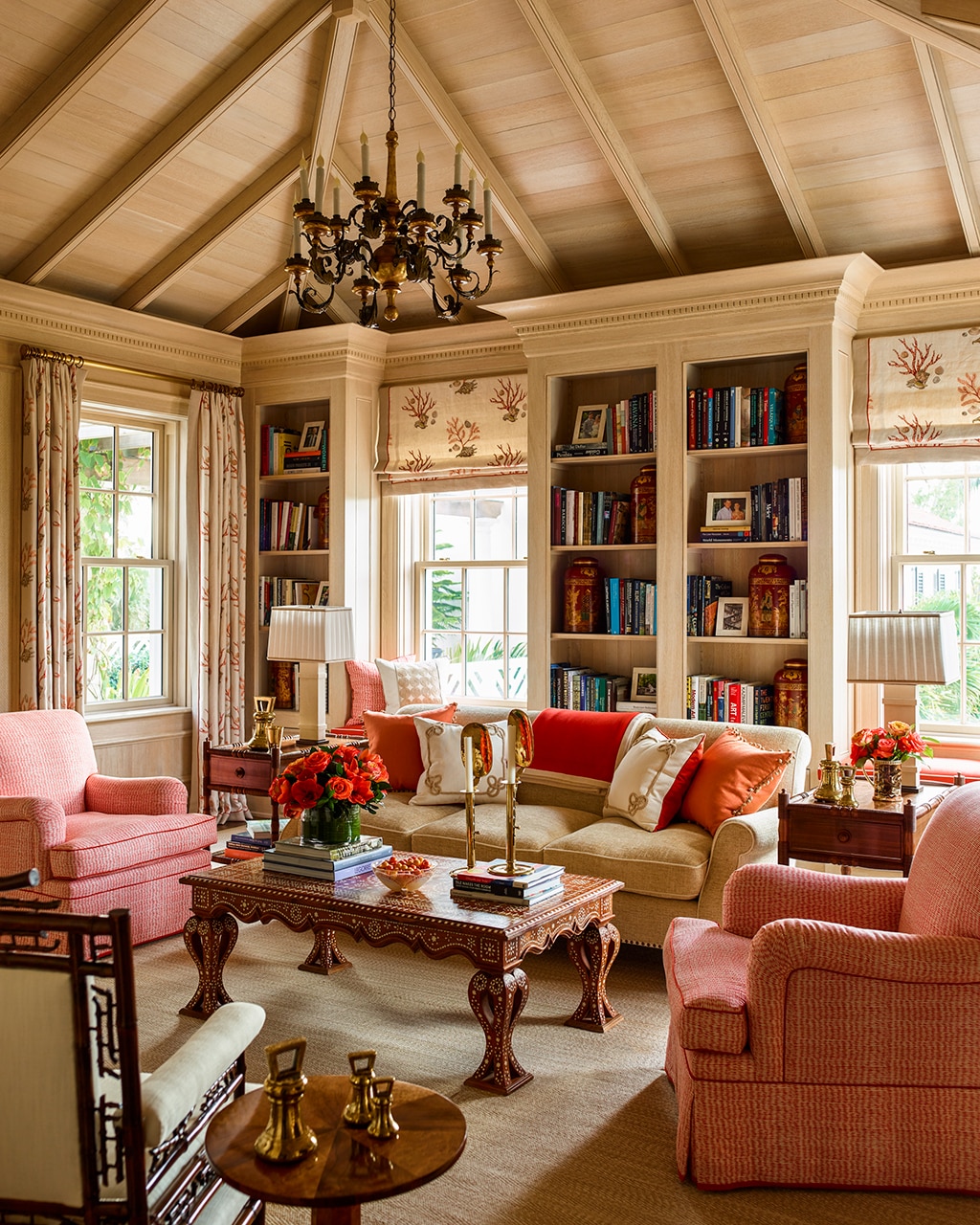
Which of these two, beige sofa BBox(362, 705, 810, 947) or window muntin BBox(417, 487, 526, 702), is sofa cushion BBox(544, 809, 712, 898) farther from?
window muntin BBox(417, 487, 526, 702)

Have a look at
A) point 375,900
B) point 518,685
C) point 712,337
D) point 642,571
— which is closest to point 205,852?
point 375,900

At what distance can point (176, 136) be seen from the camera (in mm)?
4965

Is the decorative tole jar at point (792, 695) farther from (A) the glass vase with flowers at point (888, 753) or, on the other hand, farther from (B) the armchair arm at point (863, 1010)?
(B) the armchair arm at point (863, 1010)

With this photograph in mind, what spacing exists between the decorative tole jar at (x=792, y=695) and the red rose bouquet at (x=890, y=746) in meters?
1.07

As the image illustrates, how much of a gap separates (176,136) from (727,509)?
303 cm

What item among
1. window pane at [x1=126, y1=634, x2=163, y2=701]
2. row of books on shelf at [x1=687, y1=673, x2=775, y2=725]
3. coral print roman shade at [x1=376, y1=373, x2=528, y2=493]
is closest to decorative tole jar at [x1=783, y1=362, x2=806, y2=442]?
row of books on shelf at [x1=687, y1=673, x2=775, y2=725]

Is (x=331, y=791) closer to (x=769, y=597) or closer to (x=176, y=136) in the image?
(x=769, y=597)

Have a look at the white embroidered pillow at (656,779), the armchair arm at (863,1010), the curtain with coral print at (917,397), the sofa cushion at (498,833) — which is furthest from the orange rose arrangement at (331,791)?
the curtain with coral print at (917,397)

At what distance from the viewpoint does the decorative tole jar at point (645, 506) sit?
5508mm

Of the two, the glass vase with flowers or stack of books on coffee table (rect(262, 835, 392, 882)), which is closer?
stack of books on coffee table (rect(262, 835, 392, 882))

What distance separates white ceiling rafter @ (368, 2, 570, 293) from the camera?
187 inches

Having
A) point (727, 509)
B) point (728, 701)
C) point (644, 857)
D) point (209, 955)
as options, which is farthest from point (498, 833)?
point (727, 509)

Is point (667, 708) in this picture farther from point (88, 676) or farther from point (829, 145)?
point (88, 676)

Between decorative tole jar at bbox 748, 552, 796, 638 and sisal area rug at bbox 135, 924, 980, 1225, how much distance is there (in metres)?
1.64
